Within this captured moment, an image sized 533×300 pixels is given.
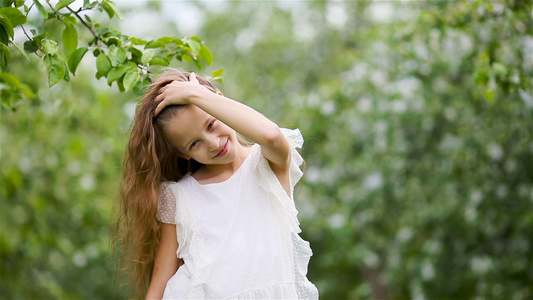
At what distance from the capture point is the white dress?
219 cm

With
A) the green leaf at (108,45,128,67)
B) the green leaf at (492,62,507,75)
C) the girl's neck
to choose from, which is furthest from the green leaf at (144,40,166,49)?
the green leaf at (492,62,507,75)

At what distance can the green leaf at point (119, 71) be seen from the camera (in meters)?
2.35

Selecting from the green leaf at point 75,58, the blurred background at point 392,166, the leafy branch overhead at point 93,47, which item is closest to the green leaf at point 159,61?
the leafy branch overhead at point 93,47

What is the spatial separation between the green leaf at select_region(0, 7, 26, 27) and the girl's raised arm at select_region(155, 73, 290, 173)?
477 millimetres

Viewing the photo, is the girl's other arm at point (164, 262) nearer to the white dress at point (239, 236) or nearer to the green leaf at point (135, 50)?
the white dress at point (239, 236)

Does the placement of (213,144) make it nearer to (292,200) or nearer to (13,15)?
(292,200)

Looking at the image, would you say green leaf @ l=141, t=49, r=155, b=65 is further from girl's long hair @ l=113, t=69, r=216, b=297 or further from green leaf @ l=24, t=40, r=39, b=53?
green leaf @ l=24, t=40, r=39, b=53

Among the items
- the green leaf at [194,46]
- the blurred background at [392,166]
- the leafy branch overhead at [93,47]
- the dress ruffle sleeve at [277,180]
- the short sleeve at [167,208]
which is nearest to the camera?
the leafy branch overhead at [93,47]

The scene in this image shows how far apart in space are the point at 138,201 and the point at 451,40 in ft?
16.2

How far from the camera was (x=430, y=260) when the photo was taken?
727 cm

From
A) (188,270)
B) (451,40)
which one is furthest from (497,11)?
(188,270)

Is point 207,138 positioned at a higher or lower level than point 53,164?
lower

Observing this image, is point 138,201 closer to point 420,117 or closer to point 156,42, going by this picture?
point 156,42

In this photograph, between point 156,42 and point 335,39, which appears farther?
point 335,39
